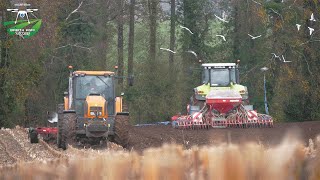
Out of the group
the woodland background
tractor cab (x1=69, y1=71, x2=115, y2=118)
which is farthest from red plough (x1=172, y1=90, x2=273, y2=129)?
tractor cab (x1=69, y1=71, x2=115, y2=118)

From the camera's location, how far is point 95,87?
75.9 ft

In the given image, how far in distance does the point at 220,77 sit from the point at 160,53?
825 inches

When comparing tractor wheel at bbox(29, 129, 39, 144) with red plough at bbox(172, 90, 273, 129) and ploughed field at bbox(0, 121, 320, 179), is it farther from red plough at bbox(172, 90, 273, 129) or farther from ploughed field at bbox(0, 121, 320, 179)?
ploughed field at bbox(0, 121, 320, 179)

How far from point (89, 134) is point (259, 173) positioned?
1693 cm

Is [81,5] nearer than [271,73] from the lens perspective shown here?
No

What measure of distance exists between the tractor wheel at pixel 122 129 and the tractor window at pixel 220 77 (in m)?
11.1

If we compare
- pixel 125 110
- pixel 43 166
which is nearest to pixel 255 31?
pixel 125 110

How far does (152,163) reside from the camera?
17.2 feet

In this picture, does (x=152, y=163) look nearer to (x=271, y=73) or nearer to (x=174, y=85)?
(x=271, y=73)

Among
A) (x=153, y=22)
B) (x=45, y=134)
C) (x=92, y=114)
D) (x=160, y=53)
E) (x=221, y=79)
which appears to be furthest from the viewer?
(x=153, y=22)

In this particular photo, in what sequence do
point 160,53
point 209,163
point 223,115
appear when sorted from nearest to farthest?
point 209,163
point 223,115
point 160,53

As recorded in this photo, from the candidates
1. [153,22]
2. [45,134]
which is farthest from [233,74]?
[153,22]

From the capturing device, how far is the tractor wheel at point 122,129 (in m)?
21.7

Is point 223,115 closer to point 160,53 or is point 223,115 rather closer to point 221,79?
point 221,79
